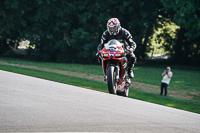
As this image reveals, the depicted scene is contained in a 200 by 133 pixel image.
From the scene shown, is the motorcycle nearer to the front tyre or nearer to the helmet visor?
the front tyre

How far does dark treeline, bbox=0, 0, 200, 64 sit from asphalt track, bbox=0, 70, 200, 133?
924 inches

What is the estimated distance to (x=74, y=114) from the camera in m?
4.09

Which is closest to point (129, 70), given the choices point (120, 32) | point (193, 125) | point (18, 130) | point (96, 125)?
point (120, 32)

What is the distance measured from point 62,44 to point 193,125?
1005 inches

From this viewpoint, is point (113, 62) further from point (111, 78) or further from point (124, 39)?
point (124, 39)

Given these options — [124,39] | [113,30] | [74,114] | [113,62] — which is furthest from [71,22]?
[74,114]

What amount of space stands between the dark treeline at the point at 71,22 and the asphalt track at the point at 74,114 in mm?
23465

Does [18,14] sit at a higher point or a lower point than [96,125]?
higher

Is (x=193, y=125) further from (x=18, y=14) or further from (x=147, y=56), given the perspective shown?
(x=147, y=56)

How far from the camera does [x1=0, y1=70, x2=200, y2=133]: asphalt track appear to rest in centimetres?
361

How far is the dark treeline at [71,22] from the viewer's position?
28.8m

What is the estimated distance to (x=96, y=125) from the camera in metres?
3.77

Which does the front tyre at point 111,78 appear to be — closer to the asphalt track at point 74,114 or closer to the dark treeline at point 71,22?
the asphalt track at point 74,114

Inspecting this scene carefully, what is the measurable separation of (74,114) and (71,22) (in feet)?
87.6
